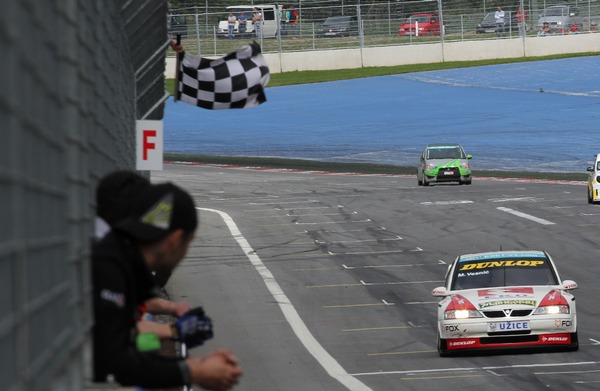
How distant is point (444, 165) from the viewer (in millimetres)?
40500

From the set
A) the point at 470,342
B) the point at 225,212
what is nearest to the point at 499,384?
the point at 470,342

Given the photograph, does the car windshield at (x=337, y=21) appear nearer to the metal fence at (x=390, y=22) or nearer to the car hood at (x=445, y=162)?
the metal fence at (x=390, y=22)

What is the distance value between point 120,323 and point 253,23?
62.4 metres

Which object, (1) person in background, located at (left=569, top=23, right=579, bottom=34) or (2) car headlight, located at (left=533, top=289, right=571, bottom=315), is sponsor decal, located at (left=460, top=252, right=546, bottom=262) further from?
(1) person in background, located at (left=569, top=23, right=579, bottom=34)

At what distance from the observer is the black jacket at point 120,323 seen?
3232mm

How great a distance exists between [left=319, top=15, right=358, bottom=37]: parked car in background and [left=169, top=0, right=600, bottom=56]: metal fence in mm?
51

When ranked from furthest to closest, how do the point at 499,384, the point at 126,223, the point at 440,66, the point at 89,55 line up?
the point at 440,66, the point at 499,384, the point at 89,55, the point at 126,223

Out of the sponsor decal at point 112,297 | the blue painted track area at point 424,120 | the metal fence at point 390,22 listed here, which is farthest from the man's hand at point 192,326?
the metal fence at point 390,22

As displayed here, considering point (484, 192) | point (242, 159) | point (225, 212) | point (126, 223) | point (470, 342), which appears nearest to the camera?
point (126, 223)

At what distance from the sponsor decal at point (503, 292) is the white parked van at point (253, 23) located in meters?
49.9

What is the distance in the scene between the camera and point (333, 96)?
192ft

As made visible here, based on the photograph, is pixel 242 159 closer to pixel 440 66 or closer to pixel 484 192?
pixel 484 192

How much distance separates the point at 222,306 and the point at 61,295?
18.1 meters

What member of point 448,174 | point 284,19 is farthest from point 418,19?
point 448,174
